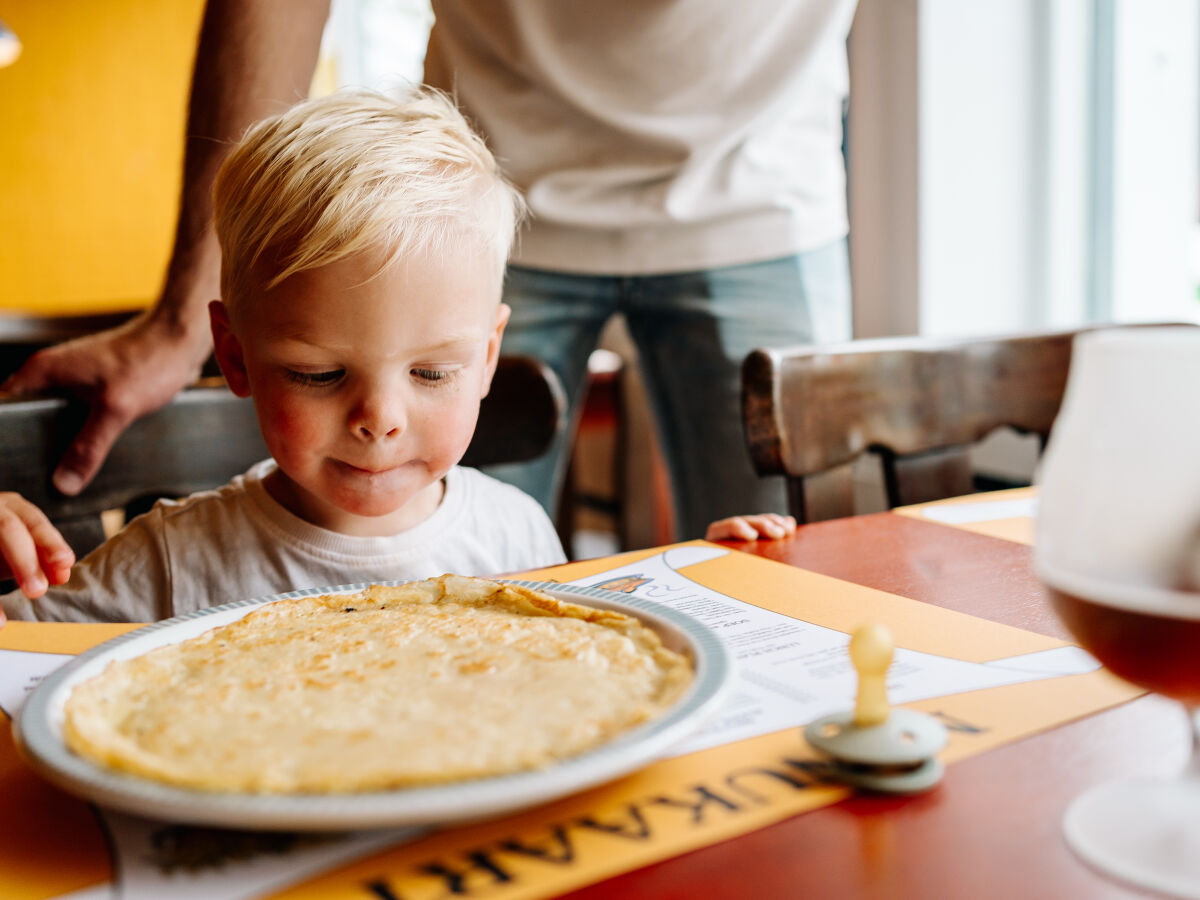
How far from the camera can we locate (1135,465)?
36 cm

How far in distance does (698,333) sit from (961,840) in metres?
1.21

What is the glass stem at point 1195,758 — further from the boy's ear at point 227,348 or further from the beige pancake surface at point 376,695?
the boy's ear at point 227,348

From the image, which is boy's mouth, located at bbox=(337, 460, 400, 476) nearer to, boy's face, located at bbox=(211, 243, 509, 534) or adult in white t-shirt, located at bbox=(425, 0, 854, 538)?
boy's face, located at bbox=(211, 243, 509, 534)

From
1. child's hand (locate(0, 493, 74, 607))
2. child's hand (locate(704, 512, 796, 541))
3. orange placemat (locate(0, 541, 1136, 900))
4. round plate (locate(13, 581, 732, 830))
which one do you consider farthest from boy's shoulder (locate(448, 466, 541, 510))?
round plate (locate(13, 581, 732, 830))

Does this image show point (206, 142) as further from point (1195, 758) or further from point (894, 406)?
point (1195, 758)

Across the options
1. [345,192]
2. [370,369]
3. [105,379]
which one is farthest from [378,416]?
[105,379]

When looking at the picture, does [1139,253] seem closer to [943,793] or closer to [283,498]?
[283,498]

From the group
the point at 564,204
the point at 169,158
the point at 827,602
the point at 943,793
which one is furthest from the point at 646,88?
the point at 169,158

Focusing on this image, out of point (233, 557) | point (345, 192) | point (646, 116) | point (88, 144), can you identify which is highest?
point (88, 144)

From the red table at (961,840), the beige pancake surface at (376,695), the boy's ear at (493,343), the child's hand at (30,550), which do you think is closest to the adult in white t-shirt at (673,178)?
the boy's ear at (493,343)

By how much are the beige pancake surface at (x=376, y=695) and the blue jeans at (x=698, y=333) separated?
37.2 inches

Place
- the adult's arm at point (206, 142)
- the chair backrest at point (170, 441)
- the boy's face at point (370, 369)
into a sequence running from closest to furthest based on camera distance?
the boy's face at point (370, 369)
the chair backrest at point (170, 441)
the adult's arm at point (206, 142)

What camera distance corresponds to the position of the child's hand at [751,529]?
37.2 inches

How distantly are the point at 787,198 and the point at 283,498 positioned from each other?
0.87 meters
